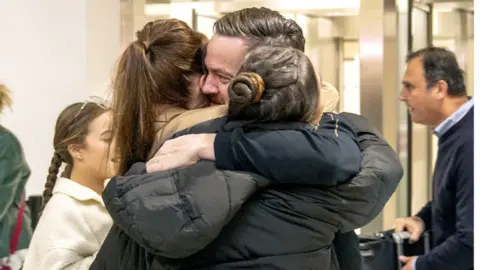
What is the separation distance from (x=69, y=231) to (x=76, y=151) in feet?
1.18

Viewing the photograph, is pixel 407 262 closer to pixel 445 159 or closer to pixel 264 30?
pixel 445 159

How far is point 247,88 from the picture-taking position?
978 millimetres

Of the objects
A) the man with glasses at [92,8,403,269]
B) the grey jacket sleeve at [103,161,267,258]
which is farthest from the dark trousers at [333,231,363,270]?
the grey jacket sleeve at [103,161,267,258]

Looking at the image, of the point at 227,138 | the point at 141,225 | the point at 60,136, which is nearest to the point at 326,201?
the point at 227,138

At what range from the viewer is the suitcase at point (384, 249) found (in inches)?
85.8

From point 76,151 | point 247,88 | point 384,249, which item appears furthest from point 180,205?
point 384,249

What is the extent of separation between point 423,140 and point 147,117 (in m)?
2.59

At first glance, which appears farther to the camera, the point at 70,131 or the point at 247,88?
the point at 70,131

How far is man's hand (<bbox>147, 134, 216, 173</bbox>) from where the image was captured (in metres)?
1.05

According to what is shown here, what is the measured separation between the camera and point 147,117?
123 centimetres

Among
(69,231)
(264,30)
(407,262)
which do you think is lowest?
(407,262)

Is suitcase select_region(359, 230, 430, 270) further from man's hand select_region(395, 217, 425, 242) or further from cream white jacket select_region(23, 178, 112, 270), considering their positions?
cream white jacket select_region(23, 178, 112, 270)

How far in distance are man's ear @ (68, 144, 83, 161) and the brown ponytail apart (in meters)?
0.71

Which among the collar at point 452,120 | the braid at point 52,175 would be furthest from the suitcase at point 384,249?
the braid at point 52,175
